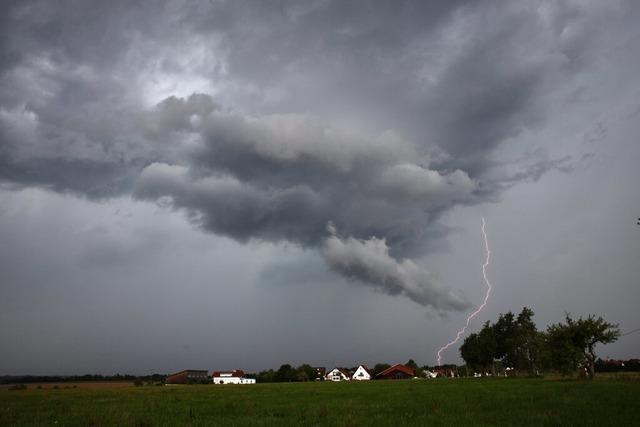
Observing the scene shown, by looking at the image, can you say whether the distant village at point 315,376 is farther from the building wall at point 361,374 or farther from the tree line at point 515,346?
the tree line at point 515,346

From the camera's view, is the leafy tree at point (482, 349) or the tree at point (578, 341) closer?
the tree at point (578, 341)

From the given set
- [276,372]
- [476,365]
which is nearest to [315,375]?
[276,372]

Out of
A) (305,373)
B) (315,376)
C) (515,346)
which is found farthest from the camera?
(315,376)

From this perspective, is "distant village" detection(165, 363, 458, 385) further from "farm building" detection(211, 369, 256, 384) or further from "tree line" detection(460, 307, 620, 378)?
"tree line" detection(460, 307, 620, 378)

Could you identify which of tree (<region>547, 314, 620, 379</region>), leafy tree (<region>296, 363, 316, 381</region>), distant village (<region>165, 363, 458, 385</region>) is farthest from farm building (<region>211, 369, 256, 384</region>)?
tree (<region>547, 314, 620, 379</region>)

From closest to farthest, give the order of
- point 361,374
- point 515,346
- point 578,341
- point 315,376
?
point 578,341
point 515,346
point 315,376
point 361,374

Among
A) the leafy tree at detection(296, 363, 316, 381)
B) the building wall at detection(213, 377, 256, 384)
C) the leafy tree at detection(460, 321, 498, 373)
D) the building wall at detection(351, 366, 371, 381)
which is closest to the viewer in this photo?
the leafy tree at detection(460, 321, 498, 373)

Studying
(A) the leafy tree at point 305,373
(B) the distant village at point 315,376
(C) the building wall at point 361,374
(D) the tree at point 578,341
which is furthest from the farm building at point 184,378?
(D) the tree at point 578,341

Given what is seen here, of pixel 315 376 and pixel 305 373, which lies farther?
pixel 315 376

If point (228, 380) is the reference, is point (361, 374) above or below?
above

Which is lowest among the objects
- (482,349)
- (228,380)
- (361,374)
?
(228,380)

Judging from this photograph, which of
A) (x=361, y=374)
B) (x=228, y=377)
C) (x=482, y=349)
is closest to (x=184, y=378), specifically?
(x=228, y=377)

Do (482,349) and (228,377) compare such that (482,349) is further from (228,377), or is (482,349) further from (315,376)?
(228,377)

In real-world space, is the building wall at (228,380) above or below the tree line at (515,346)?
below
